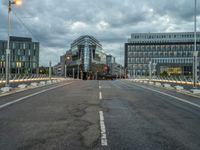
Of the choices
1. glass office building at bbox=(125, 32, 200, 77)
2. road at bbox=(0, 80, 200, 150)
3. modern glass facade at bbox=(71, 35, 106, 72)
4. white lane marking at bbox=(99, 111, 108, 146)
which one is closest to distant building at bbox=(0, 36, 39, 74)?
modern glass facade at bbox=(71, 35, 106, 72)

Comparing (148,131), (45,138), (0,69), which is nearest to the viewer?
(45,138)

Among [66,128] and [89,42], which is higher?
Result: [89,42]

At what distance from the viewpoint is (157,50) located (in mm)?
142375

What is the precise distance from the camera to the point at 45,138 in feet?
17.1

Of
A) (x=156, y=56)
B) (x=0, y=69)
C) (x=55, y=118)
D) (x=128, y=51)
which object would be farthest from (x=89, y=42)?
(x=55, y=118)

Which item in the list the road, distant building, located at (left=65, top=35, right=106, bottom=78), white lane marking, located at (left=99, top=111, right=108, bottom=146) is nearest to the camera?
the road

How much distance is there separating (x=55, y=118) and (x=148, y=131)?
3058 millimetres

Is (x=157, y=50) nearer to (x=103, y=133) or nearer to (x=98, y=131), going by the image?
(x=98, y=131)

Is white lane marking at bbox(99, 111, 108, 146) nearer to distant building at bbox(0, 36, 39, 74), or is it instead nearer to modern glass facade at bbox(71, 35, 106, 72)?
distant building at bbox(0, 36, 39, 74)

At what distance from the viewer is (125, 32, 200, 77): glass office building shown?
457 ft

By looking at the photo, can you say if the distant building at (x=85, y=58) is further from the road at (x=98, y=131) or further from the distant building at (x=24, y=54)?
the road at (x=98, y=131)

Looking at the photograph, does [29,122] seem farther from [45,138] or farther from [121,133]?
[121,133]

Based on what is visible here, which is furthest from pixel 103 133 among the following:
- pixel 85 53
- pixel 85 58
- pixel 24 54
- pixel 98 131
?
pixel 85 53

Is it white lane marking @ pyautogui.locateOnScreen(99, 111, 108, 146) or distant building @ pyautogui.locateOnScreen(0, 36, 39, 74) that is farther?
distant building @ pyautogui.locateOnScreen(0, 36, 39, 74)
